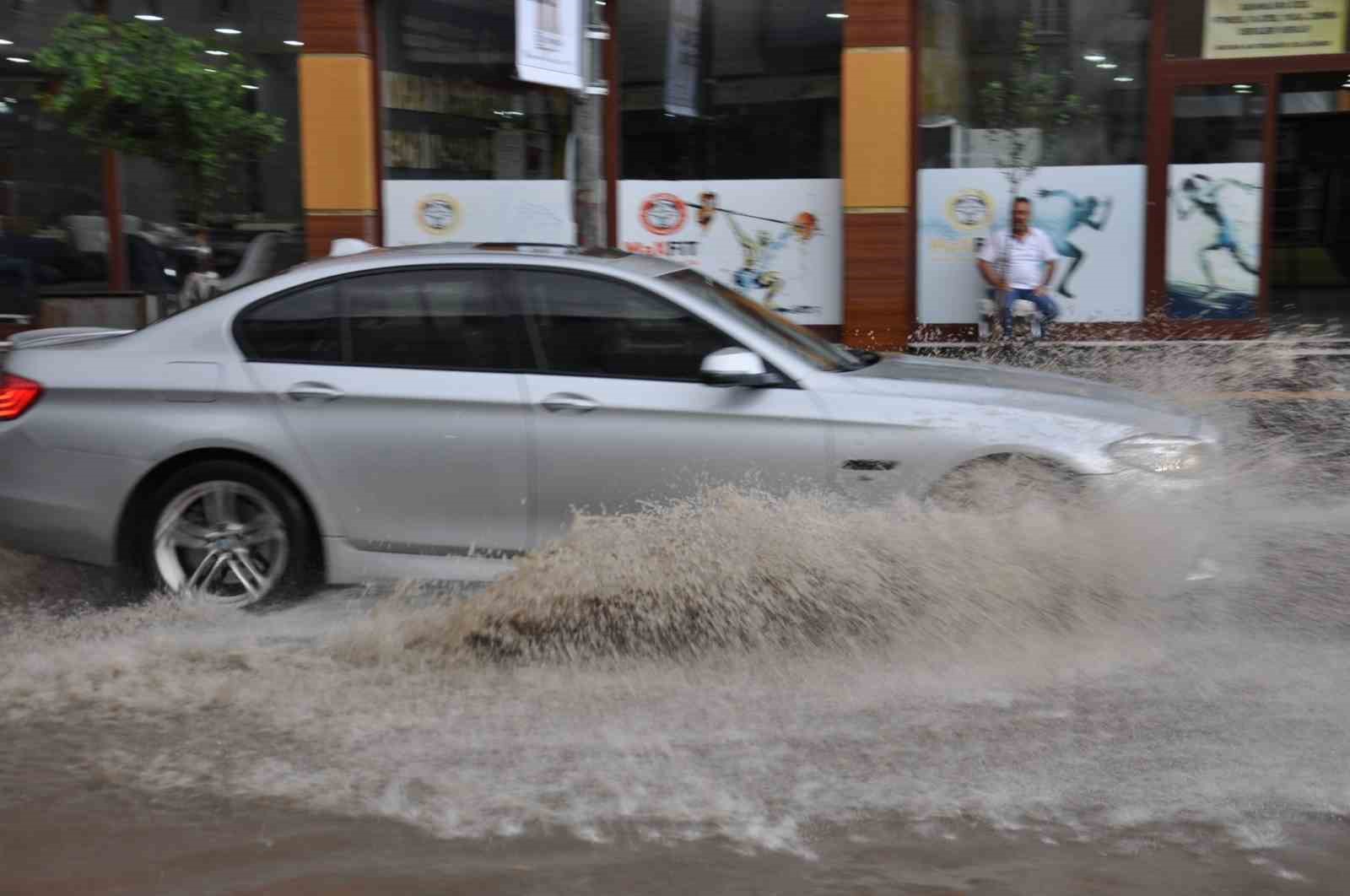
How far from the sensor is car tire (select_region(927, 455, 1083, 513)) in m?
5.87

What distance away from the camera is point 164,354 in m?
6.44

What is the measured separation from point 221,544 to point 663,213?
9.07 metres

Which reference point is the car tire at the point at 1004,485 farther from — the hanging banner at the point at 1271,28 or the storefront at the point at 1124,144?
the hanging banner at the point at 1271,28

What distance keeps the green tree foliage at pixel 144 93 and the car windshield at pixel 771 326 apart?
633 centimetres

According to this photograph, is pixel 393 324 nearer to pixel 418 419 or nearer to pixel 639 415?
pixel 418 419

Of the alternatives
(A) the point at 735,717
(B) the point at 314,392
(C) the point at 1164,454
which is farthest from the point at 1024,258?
(A) the point at 735,717

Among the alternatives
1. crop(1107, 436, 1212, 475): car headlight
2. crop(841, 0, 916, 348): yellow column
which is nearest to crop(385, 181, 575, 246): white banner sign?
crop(841, 0, 916, 348): yellow column

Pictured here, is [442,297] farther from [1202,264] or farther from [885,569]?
[1202,264]

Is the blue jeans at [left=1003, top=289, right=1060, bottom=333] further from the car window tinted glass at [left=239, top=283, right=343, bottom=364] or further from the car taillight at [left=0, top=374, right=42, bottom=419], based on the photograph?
the car taillight at [left=0, top=374, right=42, bottom=419]

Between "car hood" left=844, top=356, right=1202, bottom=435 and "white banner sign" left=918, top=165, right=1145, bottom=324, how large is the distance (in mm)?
7748

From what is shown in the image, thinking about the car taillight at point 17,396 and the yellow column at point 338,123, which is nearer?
the car taillight at point 17,396

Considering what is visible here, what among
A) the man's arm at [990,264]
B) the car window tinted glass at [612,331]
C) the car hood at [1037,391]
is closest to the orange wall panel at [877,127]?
the man's arm at [990,264]

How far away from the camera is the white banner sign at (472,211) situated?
14.8 m

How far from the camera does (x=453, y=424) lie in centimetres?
620
